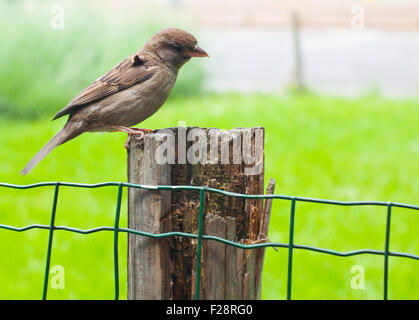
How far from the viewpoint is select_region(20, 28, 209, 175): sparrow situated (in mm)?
2832

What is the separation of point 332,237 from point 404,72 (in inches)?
421

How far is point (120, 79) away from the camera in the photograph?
9.57 feet

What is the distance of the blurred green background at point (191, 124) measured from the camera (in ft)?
15.8

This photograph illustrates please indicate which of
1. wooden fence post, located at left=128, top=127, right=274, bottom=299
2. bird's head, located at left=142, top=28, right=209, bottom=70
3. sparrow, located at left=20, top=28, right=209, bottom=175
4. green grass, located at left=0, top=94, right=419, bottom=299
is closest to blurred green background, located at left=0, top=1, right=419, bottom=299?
green grass, located at left=0, top=94, right=419, bottom=299

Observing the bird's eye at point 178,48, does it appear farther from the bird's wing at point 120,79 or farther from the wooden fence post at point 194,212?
the wooden fence post at point 194,212

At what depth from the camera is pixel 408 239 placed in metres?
5.23

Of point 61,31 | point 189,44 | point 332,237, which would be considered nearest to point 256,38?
point 61,31

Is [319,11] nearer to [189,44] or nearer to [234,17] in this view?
[234,17]

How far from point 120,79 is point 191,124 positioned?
483 cm

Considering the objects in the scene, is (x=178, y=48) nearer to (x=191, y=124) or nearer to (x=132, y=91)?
(x=132, y=91)

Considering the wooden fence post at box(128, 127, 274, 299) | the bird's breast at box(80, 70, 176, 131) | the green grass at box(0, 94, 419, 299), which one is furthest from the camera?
the green grass at box(0, 94, 419, 299)

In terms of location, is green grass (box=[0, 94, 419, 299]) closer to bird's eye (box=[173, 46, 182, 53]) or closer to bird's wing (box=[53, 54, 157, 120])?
bird's wing (box=[53, 54, 157, 120])

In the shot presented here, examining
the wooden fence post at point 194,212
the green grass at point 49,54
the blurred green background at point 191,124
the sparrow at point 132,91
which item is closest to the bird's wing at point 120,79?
the sparrow at point 132,91

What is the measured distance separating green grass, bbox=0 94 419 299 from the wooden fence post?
2.53 metres
